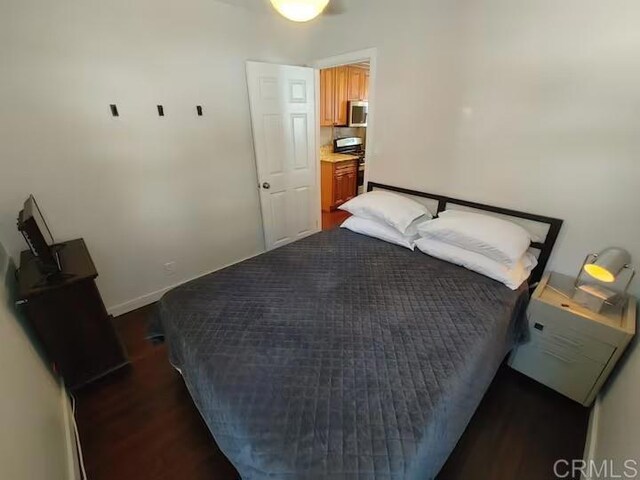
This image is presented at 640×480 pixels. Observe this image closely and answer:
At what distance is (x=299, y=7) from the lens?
132cm

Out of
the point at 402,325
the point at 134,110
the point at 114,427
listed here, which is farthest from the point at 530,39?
the point at 114,427

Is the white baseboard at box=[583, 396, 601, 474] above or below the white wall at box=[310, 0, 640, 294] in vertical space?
below

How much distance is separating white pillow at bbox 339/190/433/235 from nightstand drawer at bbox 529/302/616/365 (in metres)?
0.90

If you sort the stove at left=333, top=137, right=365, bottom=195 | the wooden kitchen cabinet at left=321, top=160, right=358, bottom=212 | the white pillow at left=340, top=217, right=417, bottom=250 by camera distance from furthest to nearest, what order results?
the stove at left=333, top=137, right=365, bottom=195 < the wooden kitchen cabinet at left=321, top=160, right=358, bottom=212 < the white pillow at left=340, top=217, right=417, bottom=250

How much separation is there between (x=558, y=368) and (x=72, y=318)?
109 inches

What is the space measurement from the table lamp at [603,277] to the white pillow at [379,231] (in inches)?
37.8

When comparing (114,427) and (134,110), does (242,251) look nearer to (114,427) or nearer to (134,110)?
(134,110)

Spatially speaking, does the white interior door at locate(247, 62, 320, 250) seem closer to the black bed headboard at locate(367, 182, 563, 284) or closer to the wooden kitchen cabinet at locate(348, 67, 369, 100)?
the black bed headboard at locate(367, 182, 563, 284)

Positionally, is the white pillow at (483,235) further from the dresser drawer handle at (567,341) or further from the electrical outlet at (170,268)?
the electrical outlet at (170,268)

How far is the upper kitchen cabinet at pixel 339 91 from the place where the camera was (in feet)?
13.6

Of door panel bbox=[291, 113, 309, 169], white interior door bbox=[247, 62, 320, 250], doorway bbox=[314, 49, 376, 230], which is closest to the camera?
white interior door bbox=[247, 62, 320, 250]

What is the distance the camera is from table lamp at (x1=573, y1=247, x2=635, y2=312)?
1409 mm

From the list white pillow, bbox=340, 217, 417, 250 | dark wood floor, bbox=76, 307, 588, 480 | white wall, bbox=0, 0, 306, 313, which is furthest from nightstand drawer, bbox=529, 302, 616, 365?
white wall, bbox=0, 0, 306, 313

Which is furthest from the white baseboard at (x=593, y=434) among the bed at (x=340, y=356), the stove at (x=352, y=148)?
the stove at (x=352, y=148)
